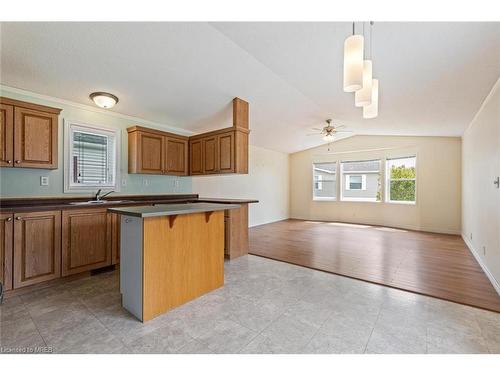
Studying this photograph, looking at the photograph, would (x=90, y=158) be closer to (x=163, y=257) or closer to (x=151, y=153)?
(x=151, y=153)

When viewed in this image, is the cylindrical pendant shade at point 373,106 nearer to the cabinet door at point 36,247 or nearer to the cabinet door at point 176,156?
the cabinet door at point 176,156

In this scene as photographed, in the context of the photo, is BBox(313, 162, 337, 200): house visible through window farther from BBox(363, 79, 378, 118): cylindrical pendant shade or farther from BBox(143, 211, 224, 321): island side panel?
BBox(143, 211, 224, 321): island side panel

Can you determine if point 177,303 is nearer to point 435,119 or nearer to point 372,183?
point 435,119

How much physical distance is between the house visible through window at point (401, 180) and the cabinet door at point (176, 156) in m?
5.59

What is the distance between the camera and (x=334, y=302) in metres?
2.28

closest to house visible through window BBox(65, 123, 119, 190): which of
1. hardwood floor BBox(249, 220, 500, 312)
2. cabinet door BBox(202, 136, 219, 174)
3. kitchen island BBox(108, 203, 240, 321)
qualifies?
cabinet door BBox(202, 136, 219, 174)

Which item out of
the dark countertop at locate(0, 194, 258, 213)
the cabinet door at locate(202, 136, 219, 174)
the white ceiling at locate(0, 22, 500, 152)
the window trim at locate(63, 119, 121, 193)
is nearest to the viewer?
the white ceiling at locate(0, 22, 500, 152)

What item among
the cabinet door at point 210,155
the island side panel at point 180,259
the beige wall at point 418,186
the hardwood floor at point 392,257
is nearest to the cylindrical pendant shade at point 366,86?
the island side panel at point 180,259

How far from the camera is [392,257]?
3727 mm

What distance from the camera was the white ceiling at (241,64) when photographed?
6.88ft

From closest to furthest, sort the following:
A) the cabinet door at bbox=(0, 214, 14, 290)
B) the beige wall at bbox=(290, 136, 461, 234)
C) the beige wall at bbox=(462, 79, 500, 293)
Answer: the cabinet door at bbox=(0, 214, 14, 290)
the beige wall at bbox=(462, 79, 500, 293)
the beige wall at bbox=(290, 136, 461, 234)

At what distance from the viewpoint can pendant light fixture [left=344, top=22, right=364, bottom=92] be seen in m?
1.66

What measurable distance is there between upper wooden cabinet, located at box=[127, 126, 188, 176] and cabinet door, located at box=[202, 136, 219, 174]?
1.61 ft
